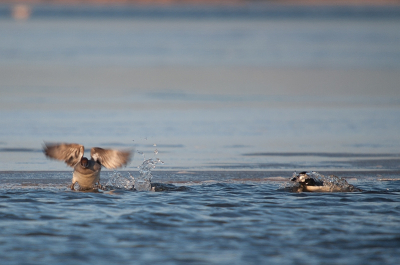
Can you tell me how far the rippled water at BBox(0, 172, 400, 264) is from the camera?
19.7 feet

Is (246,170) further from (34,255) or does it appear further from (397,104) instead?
(397,104)

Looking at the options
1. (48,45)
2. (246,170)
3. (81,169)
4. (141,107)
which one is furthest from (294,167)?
(48,45)

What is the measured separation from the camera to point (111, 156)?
8922mm

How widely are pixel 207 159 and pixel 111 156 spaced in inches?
107

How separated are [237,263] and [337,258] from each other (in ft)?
3.17

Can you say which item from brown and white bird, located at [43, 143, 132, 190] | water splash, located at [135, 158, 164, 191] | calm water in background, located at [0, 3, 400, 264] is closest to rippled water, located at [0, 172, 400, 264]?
calm water in background, located at [0, 3, 400, 264]

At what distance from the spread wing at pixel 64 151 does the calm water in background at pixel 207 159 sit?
45 centimetres

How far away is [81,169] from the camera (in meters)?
8.76

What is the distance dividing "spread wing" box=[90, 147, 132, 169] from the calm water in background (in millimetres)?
439

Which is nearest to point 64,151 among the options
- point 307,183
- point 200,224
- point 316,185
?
point 200,224

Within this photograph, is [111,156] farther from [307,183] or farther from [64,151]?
[307,183]

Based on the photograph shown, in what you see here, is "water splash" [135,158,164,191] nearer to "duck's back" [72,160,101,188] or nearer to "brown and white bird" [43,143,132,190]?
"brown and white bird" [43,143,132,190]

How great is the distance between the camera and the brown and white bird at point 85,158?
880 cm

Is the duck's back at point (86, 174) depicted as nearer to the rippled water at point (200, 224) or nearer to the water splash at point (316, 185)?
the rippled water at point (200, 224)
